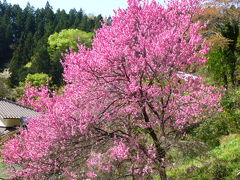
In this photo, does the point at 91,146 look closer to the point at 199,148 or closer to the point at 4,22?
the point at 199,148

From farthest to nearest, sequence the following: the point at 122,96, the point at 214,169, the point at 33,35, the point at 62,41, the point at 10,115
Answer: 1. the point at 33,35
2. the point at 62,41
3. the point at 10,115
4. the point at 214,169
5. the point at 122,96

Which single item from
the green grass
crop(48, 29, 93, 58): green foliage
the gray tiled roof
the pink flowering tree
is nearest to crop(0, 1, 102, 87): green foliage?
crop(48, 29, 93, 58): green foliage

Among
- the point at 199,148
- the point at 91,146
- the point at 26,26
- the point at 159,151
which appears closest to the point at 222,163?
the point at 199,148

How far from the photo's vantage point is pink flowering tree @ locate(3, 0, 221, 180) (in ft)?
16.8

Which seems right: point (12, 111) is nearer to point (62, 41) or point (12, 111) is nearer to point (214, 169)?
point (62, 41)

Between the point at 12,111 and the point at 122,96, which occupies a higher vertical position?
the point at 12,111

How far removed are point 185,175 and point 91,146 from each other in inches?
124

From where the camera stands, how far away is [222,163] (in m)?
6.77

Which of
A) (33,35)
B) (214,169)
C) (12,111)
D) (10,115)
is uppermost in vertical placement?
(33,35)

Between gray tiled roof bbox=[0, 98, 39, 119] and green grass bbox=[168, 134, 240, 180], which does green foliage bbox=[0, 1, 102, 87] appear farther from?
green grass bbox=[168, 134, 240, 180]

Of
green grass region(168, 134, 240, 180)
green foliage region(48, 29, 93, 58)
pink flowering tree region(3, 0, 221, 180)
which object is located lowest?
green grass region(168, 134, 240, 180)

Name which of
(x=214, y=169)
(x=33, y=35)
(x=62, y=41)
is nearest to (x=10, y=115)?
(x=214, y=169)

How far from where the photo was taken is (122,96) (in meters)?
5.34

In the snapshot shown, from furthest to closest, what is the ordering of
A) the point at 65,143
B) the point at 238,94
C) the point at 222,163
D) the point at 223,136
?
1. the point at 238,94
2. the point at 223,136
3. the point at 222,163
4. the point at 65,143
